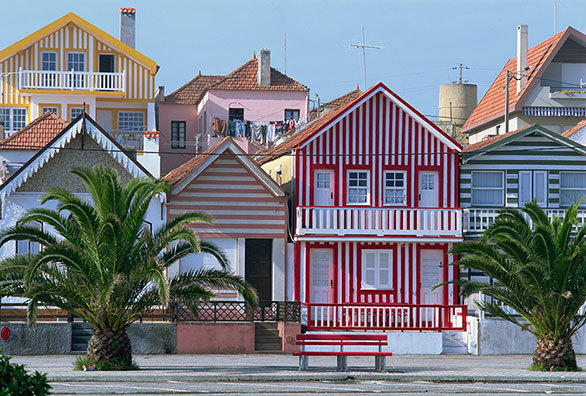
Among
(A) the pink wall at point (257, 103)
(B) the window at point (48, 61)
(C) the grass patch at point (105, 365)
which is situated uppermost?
(B) the window at point (48, 61)

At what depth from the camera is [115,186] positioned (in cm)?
2448

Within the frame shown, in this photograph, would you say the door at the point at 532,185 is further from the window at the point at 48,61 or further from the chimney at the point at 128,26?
the chimney at the point at 128,26

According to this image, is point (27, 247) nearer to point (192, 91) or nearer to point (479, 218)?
point (479, 218)

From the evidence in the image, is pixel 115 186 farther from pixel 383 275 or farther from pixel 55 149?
pixel 383 275

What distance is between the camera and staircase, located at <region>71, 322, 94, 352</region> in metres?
29.8

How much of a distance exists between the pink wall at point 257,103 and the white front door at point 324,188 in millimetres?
20401

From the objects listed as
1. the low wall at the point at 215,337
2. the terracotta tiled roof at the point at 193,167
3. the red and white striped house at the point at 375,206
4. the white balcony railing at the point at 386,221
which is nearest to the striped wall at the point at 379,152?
the red and white striped house at the point at 375,206

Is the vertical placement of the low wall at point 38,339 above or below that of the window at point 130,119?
below

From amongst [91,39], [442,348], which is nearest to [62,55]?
[91,39]

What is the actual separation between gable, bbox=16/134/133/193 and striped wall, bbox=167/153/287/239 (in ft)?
7.04

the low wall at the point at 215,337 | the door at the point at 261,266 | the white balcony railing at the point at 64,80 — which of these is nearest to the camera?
the low wall at the point at 215,337

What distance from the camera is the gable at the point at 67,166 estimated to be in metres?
33.2

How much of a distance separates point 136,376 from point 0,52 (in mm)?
34517

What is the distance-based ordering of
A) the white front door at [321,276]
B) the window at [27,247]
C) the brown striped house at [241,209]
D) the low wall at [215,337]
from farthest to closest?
the white front door at [321,276], the brown striped house at [241,209], the window at [27,247], the low wall at [215,337]
